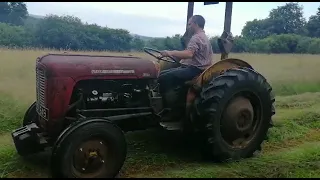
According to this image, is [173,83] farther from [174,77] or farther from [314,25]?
[314,25]

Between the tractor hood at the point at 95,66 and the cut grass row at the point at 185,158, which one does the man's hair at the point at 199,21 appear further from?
the cut grass row at the point at 185,158

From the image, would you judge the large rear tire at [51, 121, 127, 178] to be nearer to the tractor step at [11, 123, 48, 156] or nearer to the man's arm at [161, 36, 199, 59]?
the tractor step at [11, 123, 48, 156]

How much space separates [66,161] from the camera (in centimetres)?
354

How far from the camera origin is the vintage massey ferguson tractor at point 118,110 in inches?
146

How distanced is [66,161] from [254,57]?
8387 millimetres

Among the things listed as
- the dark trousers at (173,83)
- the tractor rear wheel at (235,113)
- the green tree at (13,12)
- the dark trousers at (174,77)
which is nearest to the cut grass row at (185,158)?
the tractor rear wheel at (235,113)

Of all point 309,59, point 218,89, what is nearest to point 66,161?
point 218,89

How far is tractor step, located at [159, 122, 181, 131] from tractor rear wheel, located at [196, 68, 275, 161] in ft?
1.12

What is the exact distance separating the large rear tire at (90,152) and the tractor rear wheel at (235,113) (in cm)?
107

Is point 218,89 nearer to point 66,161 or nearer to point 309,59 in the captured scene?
point 66,161

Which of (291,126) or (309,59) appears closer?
(291,126)

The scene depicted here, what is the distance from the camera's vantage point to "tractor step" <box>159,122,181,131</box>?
451 cm

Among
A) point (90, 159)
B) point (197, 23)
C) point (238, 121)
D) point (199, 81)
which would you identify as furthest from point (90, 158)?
point (197, 23)

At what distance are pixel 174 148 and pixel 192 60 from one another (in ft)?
3.72
